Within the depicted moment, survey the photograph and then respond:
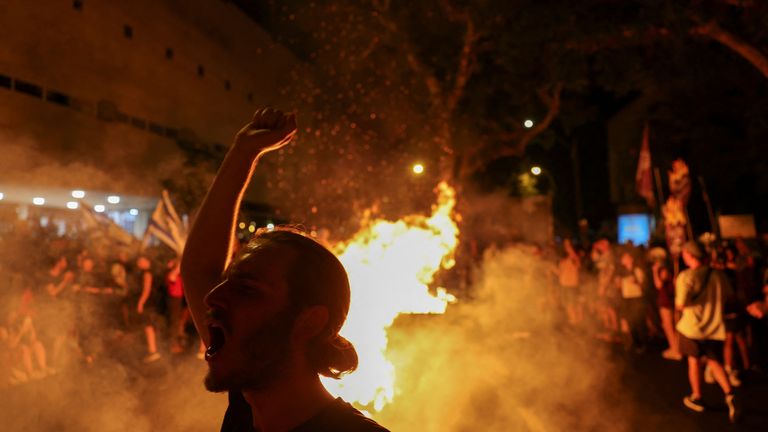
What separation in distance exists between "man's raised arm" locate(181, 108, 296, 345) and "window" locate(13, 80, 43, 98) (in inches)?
623

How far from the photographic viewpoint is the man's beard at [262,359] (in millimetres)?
1478

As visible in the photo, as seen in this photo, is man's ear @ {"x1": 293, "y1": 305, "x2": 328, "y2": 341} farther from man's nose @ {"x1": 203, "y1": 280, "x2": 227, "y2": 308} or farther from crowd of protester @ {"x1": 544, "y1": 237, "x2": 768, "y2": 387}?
crowd of protester @ {"x1": 544, "y1": 237, "x2": 768, "y2": 387}

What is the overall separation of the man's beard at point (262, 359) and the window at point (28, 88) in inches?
644

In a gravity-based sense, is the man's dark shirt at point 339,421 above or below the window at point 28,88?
below

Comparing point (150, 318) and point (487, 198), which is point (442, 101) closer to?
point (150, 318)

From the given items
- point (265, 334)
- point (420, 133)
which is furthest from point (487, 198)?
point (265, 334)

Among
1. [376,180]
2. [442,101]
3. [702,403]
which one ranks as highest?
[442,101]

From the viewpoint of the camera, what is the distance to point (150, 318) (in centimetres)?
968

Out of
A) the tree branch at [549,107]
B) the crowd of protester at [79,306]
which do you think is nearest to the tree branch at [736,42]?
the tree branch at [549,107]

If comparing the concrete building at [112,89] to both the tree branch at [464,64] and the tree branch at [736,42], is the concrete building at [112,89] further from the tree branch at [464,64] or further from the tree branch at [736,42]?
the tree branch at [736,42]

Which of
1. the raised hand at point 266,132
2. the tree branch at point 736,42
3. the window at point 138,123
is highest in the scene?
the window at point 138,123

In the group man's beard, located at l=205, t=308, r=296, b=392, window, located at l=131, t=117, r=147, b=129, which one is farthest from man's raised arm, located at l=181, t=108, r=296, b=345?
window, located at l=131, t=117, r=147, b=129

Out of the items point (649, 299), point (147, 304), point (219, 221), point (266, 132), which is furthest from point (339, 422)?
point (649, 299)

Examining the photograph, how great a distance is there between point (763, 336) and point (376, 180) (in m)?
13.4
